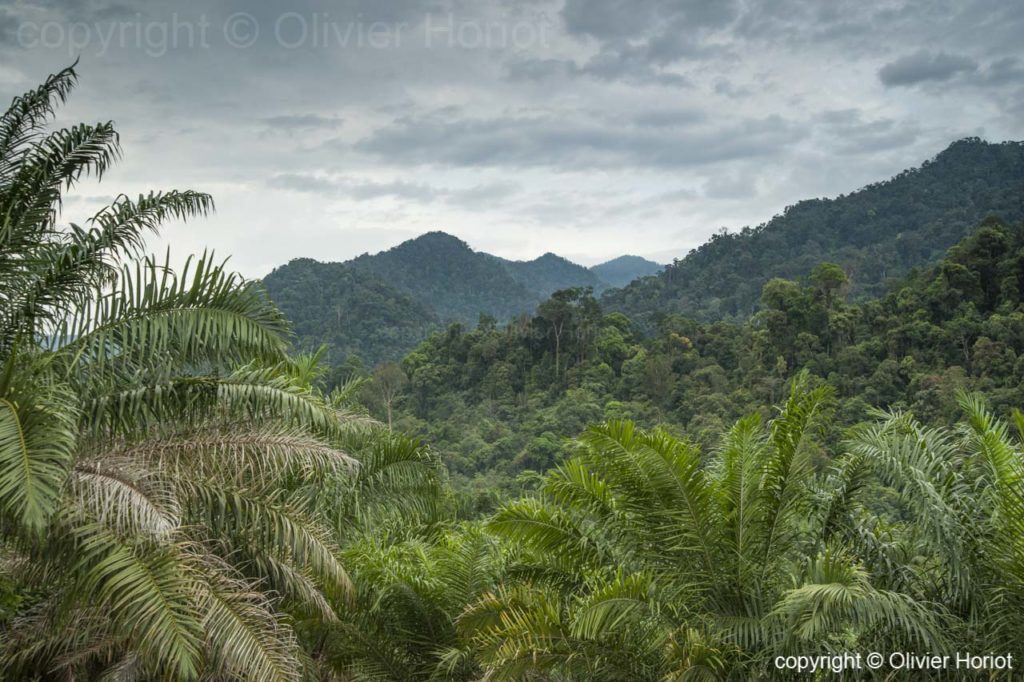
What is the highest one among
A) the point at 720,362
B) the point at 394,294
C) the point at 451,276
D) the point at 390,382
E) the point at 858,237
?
the point at 451,276

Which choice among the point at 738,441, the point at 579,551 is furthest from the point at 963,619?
the point at 579,551

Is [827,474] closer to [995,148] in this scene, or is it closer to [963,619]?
[963,619]

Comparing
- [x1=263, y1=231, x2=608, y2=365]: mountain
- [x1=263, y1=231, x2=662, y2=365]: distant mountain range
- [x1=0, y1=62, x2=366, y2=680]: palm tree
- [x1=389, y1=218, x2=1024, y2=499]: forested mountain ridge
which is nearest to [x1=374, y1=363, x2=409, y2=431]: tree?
[x1=389, y1=218, x2=1024, y2=499]: forested mountain ridge

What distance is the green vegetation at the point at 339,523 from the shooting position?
17.5ft

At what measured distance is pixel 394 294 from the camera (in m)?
76.6

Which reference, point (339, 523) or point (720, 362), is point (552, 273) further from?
point (339, 523)

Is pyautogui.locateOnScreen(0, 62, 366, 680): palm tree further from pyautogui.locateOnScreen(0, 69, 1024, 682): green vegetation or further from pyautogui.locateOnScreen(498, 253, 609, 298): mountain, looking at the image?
pyautogui.locateOnScreen(498, 253, 609, 298): mountain

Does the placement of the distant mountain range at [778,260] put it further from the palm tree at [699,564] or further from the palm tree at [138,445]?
the palm tree at [138,445]

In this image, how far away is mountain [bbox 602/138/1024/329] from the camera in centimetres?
6419

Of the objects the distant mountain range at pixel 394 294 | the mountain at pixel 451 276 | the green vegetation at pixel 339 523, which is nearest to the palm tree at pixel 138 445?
the green vegetation at pixel 339 523

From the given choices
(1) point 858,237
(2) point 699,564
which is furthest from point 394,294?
(2) point 699,564

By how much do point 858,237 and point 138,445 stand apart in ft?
254

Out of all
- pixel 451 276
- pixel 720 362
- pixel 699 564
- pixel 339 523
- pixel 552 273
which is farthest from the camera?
pixel 552 273

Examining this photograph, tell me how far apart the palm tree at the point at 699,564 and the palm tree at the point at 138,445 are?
1684 millimetres
